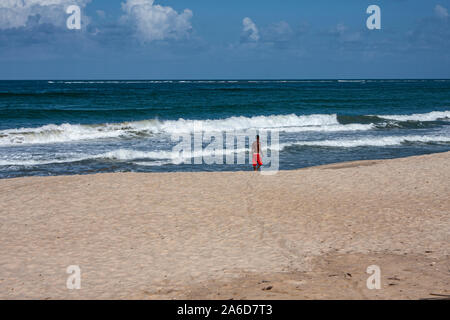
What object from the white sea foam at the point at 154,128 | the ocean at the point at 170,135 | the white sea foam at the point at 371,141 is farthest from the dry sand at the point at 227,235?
the white sea foam at the point at 154,128

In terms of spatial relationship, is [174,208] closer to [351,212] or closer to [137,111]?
[351,212]

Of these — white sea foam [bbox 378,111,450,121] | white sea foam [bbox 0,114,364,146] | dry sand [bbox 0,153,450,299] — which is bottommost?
dry sand [bbox 0,153,450,299]

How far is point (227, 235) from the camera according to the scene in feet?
26.6

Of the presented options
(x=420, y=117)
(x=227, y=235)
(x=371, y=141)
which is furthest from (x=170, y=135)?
(x=420, y=117)

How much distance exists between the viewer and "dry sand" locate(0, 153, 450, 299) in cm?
588

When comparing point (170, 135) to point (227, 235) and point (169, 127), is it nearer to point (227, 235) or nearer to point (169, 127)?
point (169, 127)

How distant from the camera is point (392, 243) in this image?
7.58 meters

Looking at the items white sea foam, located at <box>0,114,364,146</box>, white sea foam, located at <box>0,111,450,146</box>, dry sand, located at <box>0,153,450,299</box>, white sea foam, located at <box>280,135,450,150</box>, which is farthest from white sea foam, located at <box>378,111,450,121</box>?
dry sand, located at <box>0,153,450,299</box>

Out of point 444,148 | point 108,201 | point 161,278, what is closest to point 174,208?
point 108,201

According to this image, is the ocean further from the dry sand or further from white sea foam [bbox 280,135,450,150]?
the dry sand

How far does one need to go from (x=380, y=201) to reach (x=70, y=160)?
11.6 meters

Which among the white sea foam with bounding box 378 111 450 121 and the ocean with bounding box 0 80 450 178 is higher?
the white sea foam with bounding box 378 111 450 121

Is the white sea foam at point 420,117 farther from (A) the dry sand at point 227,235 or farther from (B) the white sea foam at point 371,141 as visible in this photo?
(A) the dry sand at point 227,235
